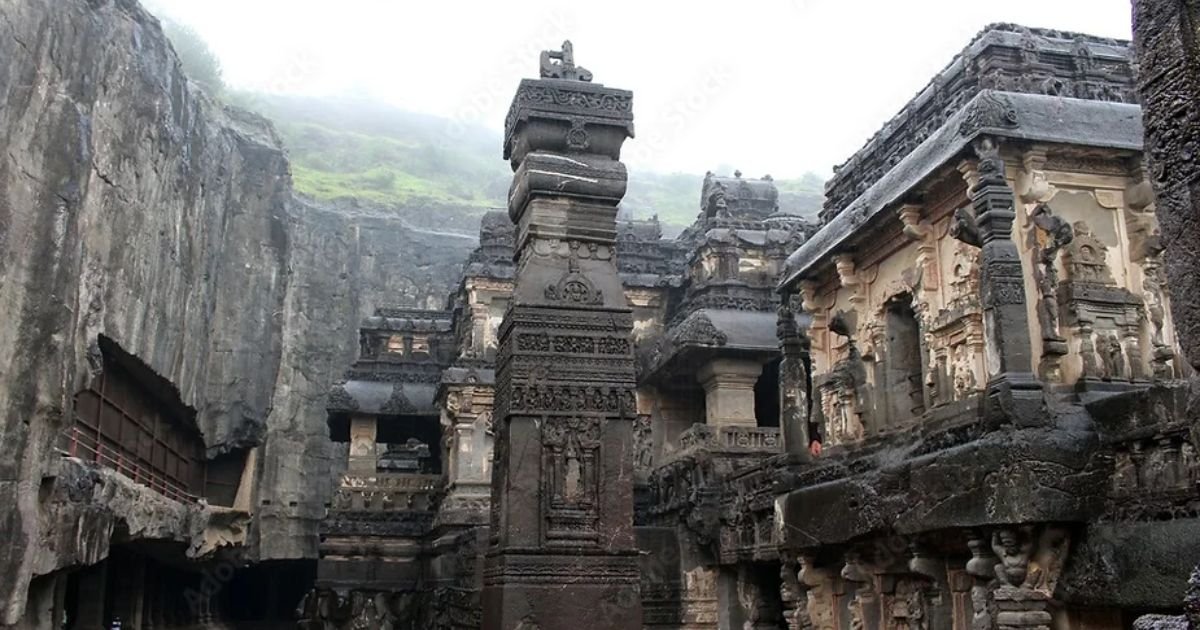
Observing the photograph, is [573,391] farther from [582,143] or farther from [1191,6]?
[1191,6]

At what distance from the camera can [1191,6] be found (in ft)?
9.55

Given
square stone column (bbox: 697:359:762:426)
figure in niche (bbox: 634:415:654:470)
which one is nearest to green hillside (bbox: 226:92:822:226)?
figure in niche (bbox: 634:415:654:470)

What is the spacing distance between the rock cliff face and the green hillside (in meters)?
6.88

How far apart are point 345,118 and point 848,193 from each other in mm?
80589

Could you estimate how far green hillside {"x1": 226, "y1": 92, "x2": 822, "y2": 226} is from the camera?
168 feet

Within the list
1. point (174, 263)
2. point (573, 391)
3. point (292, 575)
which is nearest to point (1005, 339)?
point (573, 391)

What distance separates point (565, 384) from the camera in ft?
23.1

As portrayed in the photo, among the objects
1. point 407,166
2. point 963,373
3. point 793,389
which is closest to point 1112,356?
point 963,373

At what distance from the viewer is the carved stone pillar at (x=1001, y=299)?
23.3ft

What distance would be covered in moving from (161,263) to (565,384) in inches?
658

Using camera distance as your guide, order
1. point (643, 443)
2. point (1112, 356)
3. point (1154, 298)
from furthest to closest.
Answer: point (643, 443) → point (1154, 298) → point (1112, 356)

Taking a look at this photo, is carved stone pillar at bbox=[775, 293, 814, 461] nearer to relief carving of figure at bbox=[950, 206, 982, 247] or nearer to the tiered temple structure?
the tiered temple structure

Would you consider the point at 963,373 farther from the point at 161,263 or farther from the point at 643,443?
the point at 161,263

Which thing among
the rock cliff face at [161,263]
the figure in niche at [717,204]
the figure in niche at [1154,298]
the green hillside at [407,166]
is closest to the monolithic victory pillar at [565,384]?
the figure in niche at [1154,298]
